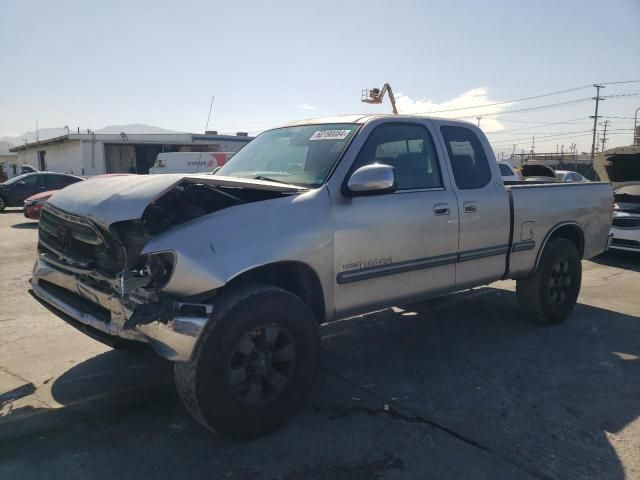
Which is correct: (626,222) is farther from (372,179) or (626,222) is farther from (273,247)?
(273,247)

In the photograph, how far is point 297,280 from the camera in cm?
340

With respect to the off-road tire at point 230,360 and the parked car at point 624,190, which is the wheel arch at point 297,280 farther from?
the parked car at point 624,190

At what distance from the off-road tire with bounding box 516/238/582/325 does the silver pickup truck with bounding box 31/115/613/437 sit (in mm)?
713

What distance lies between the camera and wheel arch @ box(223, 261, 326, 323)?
3.23 m

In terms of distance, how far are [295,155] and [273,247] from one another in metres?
1.23

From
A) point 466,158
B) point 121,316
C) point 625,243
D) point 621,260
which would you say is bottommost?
point 621,260

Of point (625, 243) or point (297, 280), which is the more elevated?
point (297, 280)

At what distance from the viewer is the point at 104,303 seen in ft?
9.80

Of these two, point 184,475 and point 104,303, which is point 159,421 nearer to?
point 184,475

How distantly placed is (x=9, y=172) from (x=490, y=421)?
46468 mm

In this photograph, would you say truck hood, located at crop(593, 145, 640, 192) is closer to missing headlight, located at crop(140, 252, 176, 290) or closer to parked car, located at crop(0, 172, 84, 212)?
missing headlight, located at crop(140, 252, 176, 290)

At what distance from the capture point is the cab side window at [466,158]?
4.38 m

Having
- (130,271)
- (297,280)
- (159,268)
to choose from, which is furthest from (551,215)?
(130,271)

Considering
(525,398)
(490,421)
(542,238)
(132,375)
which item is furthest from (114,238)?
(542,238)
